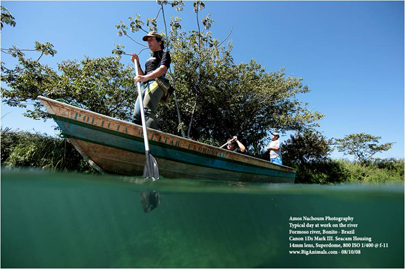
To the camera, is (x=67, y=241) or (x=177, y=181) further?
(x=67, y=241)

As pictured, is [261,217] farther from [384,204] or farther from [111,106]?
[111,106]

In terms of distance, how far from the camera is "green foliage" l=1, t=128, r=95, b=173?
8.20 metres

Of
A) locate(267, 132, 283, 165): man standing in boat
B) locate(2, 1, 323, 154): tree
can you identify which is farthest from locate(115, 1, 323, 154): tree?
locate(267, 132, 283, 165): man standing in boat

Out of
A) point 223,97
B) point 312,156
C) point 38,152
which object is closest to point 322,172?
point 312,156

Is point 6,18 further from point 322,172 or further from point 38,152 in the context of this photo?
point 322,172

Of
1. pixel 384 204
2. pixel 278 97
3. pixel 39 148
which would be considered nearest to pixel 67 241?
pixel 39 148

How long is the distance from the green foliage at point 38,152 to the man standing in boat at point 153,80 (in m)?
6.00

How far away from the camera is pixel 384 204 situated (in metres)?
8.02

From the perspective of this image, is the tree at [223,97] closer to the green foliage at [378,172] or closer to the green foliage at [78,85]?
the green foliage at [78,85]

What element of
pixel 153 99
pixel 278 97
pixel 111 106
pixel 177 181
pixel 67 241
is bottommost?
pixel 67 241

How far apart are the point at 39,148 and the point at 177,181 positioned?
805cm

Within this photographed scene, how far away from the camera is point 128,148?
4160mm

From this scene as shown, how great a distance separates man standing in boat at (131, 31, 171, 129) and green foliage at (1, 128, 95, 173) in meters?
6.00

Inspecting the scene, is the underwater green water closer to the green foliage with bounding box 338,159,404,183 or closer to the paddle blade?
the paddle blade
